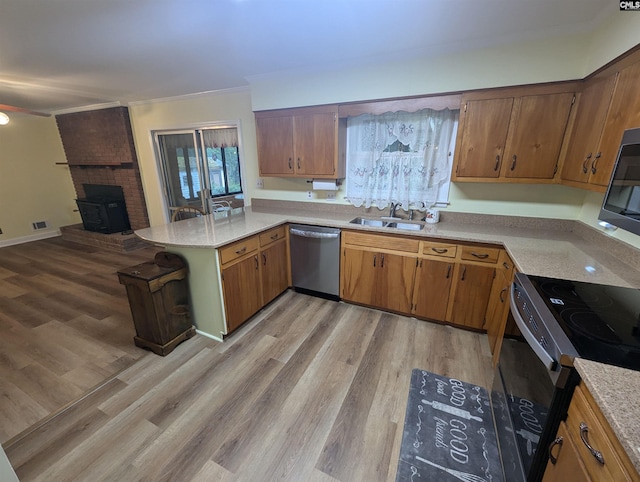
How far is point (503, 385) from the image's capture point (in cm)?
148

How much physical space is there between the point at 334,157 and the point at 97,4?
1.96 meters

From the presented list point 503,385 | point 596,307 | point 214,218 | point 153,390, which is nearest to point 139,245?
point 214,218

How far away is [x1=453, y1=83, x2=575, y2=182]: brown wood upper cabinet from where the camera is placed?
2.02 metres

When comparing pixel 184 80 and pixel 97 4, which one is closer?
pixel 97 4

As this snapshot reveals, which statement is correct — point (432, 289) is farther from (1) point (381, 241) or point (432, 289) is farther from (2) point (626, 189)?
(2) point (626, 189)

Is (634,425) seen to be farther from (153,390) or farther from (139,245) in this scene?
(139,245)

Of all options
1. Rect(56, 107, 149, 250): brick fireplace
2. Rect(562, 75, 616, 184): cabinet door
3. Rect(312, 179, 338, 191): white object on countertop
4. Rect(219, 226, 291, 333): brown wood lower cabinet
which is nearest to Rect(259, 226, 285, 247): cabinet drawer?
Rect(219, 226, 291, 333): brown wood lower cabinet

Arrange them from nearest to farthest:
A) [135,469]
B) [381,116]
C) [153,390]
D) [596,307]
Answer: [596,307] → [135,469] → [153,390] → [381,116]

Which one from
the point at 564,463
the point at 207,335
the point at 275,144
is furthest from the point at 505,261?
the point at 207,335

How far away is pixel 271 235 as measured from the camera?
279 cm

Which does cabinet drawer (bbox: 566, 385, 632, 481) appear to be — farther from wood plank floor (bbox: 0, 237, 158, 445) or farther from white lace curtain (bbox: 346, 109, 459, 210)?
wood plank floor (bbox: 0, 237, 158, 445)

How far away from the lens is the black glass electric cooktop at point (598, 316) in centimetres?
92

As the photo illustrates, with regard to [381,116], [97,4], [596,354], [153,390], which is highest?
[97,4]

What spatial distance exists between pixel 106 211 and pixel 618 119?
6.45 m
